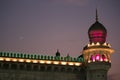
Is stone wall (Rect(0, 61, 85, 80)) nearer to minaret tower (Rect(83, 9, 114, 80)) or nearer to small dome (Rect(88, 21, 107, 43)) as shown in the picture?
minaret tower (Rect(83, 9, 114, 80))

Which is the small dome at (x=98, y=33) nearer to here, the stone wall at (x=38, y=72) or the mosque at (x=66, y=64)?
the mosque at (x=66, y=64)

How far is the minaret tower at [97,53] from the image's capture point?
241 feet

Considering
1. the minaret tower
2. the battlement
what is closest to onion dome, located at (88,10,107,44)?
the minaret tower

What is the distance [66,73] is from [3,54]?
15.1 meters

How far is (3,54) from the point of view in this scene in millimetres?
71375

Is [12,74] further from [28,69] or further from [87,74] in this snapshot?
[87,74]

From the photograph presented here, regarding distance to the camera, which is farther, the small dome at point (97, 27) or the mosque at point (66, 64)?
the small dome at point (97, 27)

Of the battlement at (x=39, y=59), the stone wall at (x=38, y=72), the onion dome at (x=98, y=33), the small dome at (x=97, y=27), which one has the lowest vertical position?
the stone wall at (x=38, y=72)

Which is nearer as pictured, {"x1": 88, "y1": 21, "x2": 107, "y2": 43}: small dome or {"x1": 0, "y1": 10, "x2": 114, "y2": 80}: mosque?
{"x1": 0, "y1": 10, "x2": 114, "y2": 80}: mosque

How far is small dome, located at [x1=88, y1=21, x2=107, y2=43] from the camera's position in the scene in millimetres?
75375

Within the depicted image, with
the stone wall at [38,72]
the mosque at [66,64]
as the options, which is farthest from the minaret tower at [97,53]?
the stone wall at [38,72]

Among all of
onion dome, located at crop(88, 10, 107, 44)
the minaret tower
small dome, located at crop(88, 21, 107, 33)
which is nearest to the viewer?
the minaret tower

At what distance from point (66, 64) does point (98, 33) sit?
1048 cm

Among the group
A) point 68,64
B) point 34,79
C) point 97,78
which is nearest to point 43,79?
point 34,79
